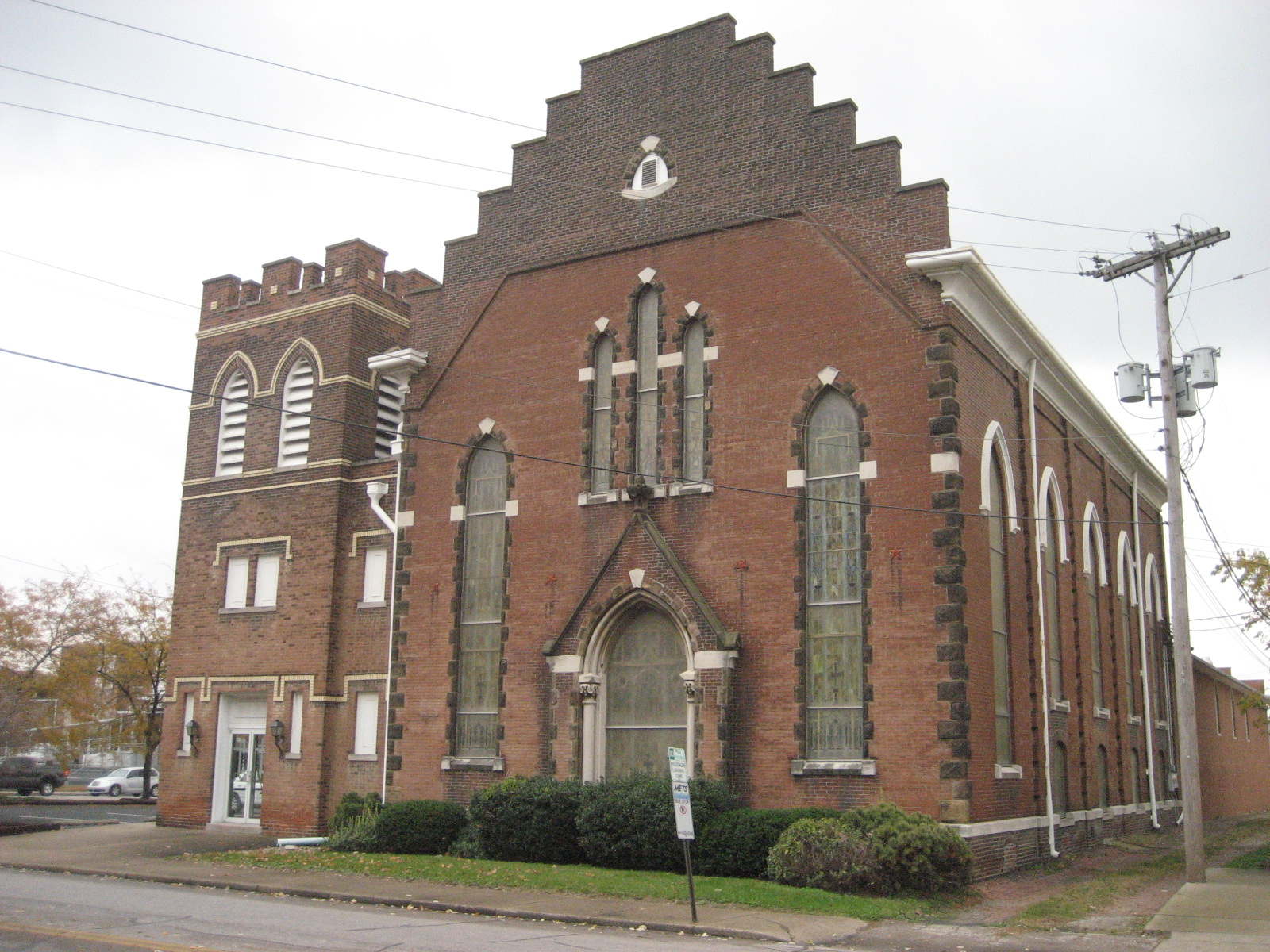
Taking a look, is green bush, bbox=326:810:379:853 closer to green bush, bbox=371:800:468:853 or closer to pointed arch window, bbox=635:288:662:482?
green bush, bbox=371:800:468:853

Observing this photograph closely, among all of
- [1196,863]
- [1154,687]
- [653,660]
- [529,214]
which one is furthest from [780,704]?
[1154,687]

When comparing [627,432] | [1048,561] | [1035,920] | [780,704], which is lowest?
[1035,920]

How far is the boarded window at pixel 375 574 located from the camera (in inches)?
1100

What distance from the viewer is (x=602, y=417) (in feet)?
78.5

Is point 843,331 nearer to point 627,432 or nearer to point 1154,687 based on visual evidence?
point 627,432

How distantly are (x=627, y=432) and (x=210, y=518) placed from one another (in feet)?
41.8

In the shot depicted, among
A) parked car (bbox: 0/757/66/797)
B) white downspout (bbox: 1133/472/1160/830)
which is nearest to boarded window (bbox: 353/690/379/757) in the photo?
white downspout (bbox: 1133/472/1160/830)

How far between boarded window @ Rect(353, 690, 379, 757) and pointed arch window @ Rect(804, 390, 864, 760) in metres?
11.0

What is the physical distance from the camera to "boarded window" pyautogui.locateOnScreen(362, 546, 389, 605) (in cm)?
2794

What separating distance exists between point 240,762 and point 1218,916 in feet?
69.3

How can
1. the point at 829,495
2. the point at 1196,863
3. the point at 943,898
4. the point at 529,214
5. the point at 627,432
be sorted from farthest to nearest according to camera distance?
1. the point at 529,214
2. the point at 627,432
3. the point at 829,495
4. the point at 1196,863
5. the point at 943,898

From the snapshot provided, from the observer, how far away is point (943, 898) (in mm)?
17656

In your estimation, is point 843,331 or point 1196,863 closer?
point 1196,863

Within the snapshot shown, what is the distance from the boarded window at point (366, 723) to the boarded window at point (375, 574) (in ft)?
6.84
